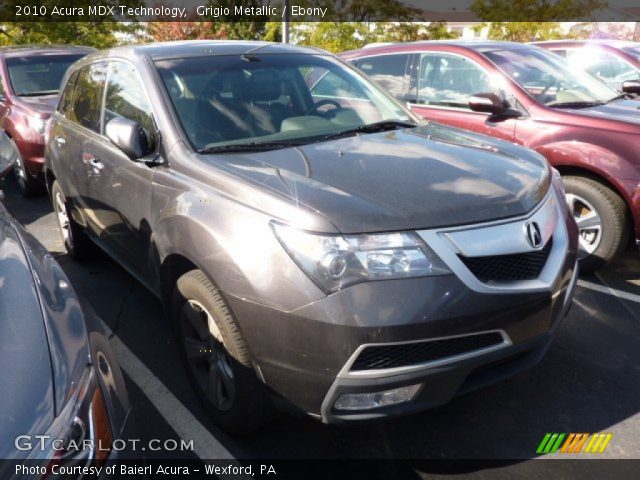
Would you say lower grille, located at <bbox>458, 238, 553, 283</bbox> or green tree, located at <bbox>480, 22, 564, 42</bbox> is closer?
lower grille, located at <bbox>458, 238, 553, 283</bbox>

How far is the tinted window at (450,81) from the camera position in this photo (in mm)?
5039

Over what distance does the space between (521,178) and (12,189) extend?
736cm

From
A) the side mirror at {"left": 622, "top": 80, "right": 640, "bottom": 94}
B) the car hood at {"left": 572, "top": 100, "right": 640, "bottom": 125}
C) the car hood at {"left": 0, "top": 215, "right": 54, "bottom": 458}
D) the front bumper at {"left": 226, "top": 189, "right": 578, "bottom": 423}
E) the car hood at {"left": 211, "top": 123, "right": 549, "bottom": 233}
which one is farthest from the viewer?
the side mirror at {"left": 622, "top": 80, "right": 640, "bottom": 94}

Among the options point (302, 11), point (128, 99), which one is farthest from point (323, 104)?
point (302, 11)

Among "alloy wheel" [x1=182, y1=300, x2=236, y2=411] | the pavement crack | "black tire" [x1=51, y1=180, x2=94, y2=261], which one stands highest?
"alloy wheel" [x1=182, y1=300, x2=236, y2=411]

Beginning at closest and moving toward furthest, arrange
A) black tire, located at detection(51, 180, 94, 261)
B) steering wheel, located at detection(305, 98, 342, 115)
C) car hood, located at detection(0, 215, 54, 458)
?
car hood, located at detection(0, 215, 54, 458) < steering wheel, located at detection(305, 98, 342, 115) < black tire, located at detection(51, 180, 94, 261)

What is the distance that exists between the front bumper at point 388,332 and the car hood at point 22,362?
79 cm

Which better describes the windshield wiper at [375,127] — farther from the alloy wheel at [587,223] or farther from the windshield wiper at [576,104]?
the windshield wiper at [576,104]

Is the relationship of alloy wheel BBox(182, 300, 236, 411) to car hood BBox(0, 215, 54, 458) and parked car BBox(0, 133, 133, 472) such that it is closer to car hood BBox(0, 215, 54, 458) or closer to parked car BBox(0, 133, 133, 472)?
parked car BBox(0, 133, 133, 472)

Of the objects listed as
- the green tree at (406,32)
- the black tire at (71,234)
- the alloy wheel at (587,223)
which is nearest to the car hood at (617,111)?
the alloy wheel at (587,223)

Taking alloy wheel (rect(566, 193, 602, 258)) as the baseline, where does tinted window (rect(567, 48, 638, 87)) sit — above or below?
above

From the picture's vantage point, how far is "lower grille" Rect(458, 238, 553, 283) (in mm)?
2150

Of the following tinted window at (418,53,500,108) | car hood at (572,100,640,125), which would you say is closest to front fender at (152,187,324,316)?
car hood at (572,100,640,125)

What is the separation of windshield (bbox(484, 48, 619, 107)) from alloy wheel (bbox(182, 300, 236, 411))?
3.51m
